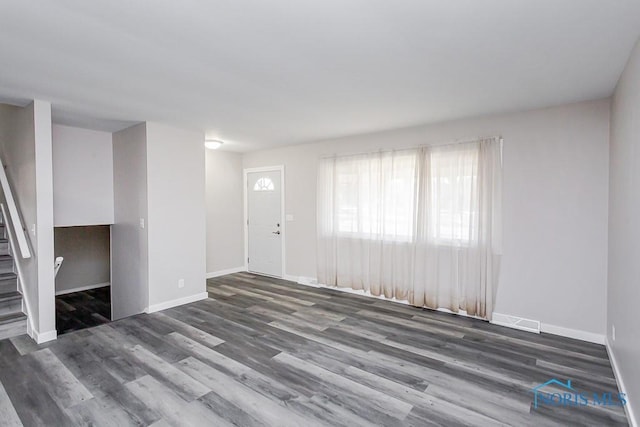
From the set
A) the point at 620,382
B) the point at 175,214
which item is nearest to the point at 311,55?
the point at 175,214

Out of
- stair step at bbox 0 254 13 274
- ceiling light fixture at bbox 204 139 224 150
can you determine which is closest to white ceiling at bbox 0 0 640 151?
ceiling light fixture at bbox 204 139 224 150

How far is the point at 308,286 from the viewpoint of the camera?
5801 mm

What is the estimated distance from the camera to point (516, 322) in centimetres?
387

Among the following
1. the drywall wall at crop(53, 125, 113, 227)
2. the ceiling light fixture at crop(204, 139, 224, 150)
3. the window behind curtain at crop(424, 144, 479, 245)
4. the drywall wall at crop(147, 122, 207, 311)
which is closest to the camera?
the window behind curtain at crop(424, 144, 479, 245)

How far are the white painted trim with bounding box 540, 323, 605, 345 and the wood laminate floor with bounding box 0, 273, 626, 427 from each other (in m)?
0.11

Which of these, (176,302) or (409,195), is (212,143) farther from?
(409,195)

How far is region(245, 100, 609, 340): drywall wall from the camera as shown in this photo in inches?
134

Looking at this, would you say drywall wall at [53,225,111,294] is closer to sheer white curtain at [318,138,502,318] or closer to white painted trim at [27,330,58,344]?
white painted trim at [27,330,58,344]

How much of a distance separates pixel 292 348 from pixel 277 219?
3340 mm

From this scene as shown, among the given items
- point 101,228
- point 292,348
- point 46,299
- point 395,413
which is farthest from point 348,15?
point 101,228

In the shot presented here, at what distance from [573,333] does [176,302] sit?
492 cm

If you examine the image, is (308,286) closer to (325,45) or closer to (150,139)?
(150,139)

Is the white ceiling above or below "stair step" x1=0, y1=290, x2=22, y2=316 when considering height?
above

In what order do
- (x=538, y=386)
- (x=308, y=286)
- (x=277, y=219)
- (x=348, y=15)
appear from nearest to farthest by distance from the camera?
(x=348, y=15) → (x=538, y=386) → (x=308, y=286) → (x=277, y=219)
